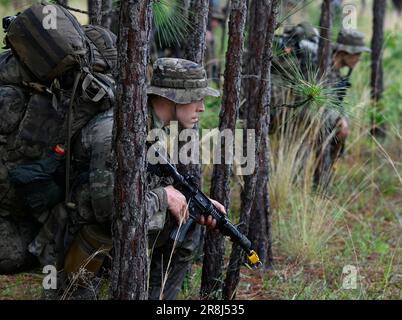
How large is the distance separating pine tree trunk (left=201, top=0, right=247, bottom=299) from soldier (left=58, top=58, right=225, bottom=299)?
0.39ft

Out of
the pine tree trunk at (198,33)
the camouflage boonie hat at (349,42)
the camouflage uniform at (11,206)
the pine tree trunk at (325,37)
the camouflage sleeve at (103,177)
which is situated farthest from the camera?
the camouflage boonie hat at (349,42)

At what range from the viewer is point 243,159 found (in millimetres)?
4332

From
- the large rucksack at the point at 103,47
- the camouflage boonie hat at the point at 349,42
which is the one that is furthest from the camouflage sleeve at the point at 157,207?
the camouflage boonie hat at the point at 349,42

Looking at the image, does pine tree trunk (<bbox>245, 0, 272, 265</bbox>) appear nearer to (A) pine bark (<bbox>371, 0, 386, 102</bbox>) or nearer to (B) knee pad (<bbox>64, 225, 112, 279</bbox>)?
(B) knee pad (<bbox>64, 225, 112, 279</bbox>)

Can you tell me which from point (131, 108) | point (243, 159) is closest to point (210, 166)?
point (243, 159)

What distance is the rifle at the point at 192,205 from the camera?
348 cm

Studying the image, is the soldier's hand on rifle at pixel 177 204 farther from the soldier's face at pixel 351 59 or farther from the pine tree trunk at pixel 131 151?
the soldier's face at pixel 351 59

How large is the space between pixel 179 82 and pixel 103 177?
650mm

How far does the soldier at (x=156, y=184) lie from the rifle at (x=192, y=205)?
41 millimetres

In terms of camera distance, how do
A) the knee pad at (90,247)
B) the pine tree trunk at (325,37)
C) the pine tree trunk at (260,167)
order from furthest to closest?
the pine tree trunk at (325,37), the pine tree trunk at (260,167), the knee pad at (90,247)

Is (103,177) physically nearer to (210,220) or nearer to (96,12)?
(210,220)

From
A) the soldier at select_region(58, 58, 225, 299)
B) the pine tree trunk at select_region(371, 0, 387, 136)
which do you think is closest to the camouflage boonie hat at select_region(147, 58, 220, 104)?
the soldier at select_region(58, 58, 225, 299)
